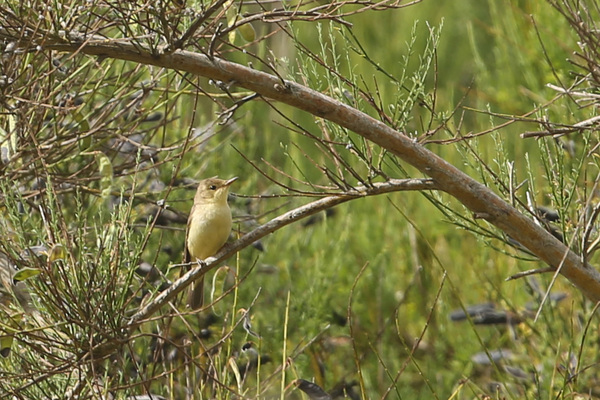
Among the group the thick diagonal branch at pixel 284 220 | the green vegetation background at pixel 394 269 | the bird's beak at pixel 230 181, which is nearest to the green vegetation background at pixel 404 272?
the green vegetation background at pixel 394 269

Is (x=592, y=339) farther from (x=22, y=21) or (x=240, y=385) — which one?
(x=22, y=21)

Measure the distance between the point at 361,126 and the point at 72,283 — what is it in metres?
0.84

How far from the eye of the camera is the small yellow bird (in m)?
3.62

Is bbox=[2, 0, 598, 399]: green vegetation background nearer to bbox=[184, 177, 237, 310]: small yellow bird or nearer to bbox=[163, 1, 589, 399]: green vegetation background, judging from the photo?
bbox=[163, 1, 589, 399]: green vegetation background

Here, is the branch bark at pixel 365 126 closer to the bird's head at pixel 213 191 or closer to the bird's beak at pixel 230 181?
the bird's beak at pixel 230 181

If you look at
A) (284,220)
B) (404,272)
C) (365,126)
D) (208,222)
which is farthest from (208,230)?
(404,272)

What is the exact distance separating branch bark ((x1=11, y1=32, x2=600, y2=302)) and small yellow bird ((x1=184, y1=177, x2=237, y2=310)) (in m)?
1.02

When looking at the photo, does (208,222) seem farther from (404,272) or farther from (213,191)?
(404,272)

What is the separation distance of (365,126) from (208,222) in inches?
47.3

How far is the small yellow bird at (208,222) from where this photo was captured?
362cm

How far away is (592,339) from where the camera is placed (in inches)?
178

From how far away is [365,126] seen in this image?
2.57 m

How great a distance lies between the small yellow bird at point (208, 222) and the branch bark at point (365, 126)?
3.34 ft

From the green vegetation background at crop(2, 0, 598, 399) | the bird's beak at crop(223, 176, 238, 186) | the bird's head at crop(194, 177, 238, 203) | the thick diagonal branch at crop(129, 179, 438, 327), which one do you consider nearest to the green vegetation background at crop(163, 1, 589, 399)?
the green vegetation background at crop(2, 0, 598, 399)
